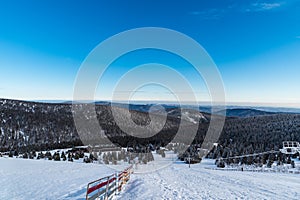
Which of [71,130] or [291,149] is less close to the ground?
[291,149]

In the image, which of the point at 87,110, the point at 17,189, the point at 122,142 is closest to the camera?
the point at 17,189

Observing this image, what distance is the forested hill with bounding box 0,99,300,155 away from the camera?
7593 cm

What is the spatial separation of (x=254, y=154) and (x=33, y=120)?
94.2m

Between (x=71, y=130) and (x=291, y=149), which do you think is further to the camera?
(x=71, y=130)

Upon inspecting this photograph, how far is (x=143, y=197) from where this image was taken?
466 inches

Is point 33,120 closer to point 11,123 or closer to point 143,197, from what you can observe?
point 11,123

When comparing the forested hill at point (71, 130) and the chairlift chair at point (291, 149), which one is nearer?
the chairlift chair at point (291, 149)

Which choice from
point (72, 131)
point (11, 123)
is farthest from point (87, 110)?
point (11, 123)

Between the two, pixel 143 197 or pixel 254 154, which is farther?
pixel 254 154

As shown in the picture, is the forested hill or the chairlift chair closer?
the chairlift chair

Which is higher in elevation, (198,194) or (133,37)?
(133,37)

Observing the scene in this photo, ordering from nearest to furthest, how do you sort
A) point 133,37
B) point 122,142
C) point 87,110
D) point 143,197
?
point 143,197 < point 133,37 < point 122,142 < point 87,110

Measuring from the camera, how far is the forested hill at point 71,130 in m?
75.9

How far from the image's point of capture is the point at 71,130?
110m
